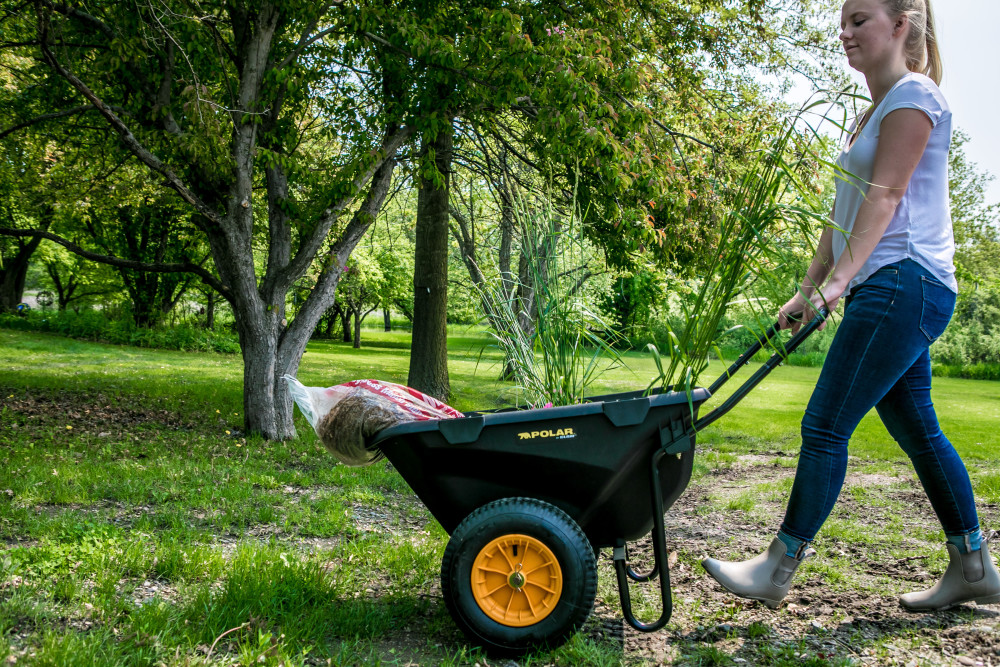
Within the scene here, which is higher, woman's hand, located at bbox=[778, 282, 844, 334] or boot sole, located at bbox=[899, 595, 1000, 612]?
woman's hand, located at bbox=[778, 282, 844, 334]

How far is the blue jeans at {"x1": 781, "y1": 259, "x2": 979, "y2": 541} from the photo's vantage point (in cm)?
224

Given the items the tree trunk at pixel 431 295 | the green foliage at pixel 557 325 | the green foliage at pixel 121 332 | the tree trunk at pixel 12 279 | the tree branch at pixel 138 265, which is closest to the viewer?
the green foliage at pixel 557 325

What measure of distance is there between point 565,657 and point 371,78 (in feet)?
20.4

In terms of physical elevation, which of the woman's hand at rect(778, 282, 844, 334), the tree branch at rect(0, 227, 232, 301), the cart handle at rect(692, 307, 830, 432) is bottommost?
the cart handle at rect(692, 307, 830, 432)

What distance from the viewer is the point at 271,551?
10.2ft

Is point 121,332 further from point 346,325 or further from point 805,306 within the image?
point 805,306

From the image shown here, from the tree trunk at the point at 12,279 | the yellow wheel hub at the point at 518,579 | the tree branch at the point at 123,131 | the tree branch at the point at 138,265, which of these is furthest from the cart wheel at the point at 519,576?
the tree trunk at the point at 12,279

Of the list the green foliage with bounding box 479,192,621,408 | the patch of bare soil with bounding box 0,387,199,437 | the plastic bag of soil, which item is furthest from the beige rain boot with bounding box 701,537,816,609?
the patch of bare soil with bounding box 0,387,199,437

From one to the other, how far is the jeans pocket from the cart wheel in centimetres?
125

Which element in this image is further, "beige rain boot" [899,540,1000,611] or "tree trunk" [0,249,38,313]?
"tree trunk" [0,249,38,313]

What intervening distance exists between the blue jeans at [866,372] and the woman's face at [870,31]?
0.66 metres

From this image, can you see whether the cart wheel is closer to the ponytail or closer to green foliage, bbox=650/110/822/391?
green foliage, bbox=650/110/822/391

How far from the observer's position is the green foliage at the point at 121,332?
64.3ft

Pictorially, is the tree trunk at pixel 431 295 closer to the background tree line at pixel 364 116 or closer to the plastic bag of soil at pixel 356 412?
the background tree line at pixel 364 116
